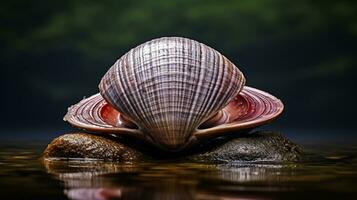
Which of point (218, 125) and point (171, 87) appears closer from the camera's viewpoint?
point (171, 87)

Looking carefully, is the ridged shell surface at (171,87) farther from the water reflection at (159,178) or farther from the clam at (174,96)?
the water reflection at (159,178)

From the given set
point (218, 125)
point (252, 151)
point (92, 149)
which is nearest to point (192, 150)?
point (218, 125)

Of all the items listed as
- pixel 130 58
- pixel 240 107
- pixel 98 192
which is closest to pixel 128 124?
pixel 130 58

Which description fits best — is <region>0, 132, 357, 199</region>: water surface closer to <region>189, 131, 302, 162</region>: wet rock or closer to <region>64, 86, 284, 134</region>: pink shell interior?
<region>189, 131, 302, 162</region>: wet rock

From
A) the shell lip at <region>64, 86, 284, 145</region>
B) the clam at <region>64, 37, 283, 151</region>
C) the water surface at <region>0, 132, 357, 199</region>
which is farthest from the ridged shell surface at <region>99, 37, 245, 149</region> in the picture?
the water surface at <region>0, 132, 357, 199</region>

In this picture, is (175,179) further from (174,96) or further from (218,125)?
(218,125)
